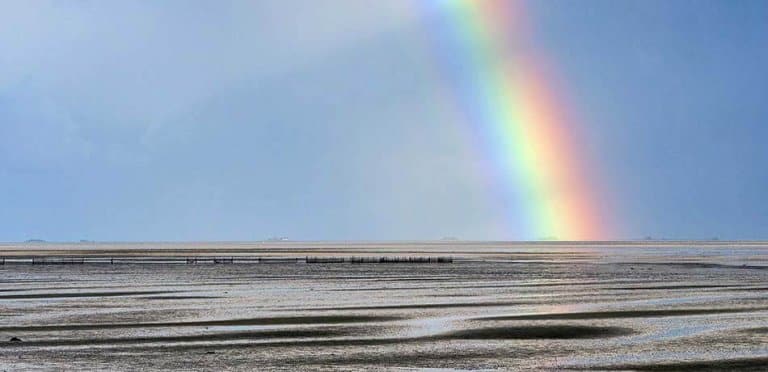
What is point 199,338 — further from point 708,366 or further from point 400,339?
point 708,366

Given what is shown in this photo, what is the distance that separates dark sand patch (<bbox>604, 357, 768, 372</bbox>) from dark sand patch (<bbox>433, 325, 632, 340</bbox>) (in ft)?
25.7

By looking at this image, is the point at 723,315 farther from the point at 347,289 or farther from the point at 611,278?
the point at 611,278

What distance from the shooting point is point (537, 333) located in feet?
131

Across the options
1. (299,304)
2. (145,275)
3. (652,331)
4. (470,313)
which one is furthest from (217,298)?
(145,275)

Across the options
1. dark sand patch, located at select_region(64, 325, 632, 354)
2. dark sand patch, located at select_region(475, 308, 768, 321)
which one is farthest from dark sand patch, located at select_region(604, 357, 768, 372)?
dark sand patch, located at select_region(475, 308, 768, 321)

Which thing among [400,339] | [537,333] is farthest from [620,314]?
[400,339]

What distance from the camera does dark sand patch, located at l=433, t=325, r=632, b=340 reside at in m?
38.6

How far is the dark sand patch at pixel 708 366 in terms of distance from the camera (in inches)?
1180

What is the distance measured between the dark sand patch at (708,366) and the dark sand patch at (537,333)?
25.7 feet

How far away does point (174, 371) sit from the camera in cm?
2911

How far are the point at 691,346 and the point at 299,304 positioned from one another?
82.7ft

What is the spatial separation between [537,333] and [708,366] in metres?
10.2

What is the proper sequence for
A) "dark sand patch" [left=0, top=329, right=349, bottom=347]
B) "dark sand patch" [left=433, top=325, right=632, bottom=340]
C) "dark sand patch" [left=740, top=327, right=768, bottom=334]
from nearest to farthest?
1. "dark sand patch" [left=0, top=329, right=349, bottom=347]
2. "dark sand patch" [left=433, top=325, right=632, bottom=340]
3. "dark sand patch" [left=740, top=327, right=768, bottom=334]

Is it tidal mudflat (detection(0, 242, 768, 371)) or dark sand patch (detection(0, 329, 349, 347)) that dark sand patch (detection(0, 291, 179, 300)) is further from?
dark sand patch (detection(0, 329, 349, 347))
